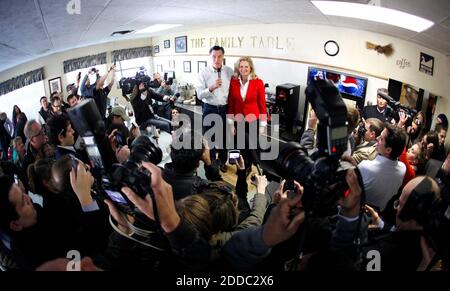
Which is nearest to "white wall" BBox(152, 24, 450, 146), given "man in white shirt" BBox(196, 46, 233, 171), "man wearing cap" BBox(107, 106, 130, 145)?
"man in white shirt" BBox(196, 46, 233, 171)

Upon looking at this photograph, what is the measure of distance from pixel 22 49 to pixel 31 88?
0.62m

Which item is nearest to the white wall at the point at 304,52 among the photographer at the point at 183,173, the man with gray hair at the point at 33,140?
the man with gray hair at the point at 33,140

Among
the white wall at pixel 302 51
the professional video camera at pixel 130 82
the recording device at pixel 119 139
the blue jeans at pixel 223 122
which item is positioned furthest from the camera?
the professional video camera at pixel 130 82

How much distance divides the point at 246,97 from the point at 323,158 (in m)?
2.27

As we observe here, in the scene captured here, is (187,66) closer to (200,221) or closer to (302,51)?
(302,51)

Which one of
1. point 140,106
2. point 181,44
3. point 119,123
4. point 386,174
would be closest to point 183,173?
point 386,174

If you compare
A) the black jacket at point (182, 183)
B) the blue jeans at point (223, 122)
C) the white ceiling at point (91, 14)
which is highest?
the white ceiling at point (91, 14)

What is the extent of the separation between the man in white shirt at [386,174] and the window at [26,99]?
2.70 meters

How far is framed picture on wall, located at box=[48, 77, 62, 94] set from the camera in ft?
8.22

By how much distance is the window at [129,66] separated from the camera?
3666 mm

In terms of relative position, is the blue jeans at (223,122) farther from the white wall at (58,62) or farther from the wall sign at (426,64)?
the wall sign at (426,64)

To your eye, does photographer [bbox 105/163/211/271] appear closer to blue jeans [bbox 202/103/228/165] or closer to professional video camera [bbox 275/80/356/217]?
professional video camera [bbox 275/80/356/217]

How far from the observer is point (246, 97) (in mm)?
3182
